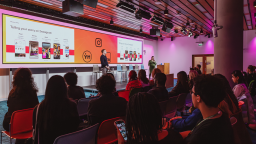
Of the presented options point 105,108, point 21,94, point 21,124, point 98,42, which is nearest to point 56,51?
→ point 98,42

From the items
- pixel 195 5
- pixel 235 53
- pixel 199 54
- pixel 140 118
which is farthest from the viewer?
pixel 199 54

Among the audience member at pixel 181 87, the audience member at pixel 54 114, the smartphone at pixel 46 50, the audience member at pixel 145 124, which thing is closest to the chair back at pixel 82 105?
the audience member at pixel 54 114

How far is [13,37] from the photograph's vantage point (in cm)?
579

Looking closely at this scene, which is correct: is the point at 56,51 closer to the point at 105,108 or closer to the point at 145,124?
the point at 105,108

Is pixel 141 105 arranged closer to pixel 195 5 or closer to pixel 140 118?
pixel 140 118

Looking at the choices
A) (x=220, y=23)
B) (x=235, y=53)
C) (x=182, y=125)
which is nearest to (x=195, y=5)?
(x=220, y=23)

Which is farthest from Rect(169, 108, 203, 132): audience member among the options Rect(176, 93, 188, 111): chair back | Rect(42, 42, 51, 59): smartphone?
Rect(42, 42, 51, 59): smartphone

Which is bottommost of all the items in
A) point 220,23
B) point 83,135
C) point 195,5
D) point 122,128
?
point 83,135

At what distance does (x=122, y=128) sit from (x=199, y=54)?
1369 cm

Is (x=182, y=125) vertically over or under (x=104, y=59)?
under

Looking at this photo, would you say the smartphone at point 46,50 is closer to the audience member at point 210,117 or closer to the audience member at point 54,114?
the audience member at point 54,114

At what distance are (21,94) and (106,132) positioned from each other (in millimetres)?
1369

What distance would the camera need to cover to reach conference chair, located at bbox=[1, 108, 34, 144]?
75.8 inches

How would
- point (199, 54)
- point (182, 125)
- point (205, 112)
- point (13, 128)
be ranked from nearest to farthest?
1. point (205, 112)
2. point (182, 125)
3. point (13, 128)
4. point (199, 54)
